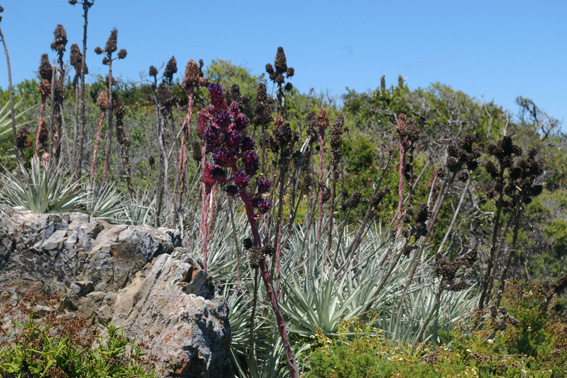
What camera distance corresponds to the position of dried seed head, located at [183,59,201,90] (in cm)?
543

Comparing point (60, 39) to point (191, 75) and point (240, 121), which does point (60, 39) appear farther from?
point (240, 121)

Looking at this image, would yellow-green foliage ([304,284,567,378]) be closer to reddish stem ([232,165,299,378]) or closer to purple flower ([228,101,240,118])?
reddish stem ([232,165,299,378])

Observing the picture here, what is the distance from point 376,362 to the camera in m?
3.71

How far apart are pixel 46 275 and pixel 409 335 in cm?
273

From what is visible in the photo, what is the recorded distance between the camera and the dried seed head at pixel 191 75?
5428mm

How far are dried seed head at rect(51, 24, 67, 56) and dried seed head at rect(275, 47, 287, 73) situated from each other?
2.70 m

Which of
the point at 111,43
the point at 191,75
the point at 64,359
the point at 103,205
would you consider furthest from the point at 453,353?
the point at 111,43

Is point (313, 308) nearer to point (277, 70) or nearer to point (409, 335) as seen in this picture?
point (409, 335)

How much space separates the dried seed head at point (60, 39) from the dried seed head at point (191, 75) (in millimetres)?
1785

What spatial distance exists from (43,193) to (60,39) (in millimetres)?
2036

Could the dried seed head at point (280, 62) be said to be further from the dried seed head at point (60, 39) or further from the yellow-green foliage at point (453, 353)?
the dried seed head at point (60, 39)

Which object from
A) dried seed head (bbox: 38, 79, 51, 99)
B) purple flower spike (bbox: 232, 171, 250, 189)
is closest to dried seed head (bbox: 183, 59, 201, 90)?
dried seed head (bbox: 38, 79, 51, 99)

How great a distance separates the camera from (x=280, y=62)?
5027mm

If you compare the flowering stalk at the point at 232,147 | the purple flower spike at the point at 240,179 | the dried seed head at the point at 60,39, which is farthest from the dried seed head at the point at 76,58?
the purple flower spike at the point at 240,179
